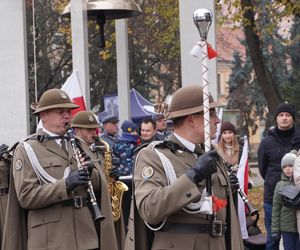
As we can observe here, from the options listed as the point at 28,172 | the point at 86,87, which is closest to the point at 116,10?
the point at 86,87

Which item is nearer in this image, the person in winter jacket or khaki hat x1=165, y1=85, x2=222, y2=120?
khaki hat x1=165, y1=85, x2=222, y2=120

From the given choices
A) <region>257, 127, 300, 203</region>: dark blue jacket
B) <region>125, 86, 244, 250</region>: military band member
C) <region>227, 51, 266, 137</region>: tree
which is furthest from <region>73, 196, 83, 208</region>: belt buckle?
<region>227, 51, 266, 137</region>: tree

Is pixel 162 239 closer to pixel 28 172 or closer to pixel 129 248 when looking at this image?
pixel 129 248

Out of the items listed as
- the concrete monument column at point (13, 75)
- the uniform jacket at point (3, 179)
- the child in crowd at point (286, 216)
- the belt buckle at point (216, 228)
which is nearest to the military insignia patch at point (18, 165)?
the uniform jacket at point (3, 179)

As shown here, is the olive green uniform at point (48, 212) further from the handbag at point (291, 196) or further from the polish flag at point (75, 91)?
the polish flag at point (75, 91)

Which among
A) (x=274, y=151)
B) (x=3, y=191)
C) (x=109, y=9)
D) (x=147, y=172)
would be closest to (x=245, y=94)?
(x=109, y=9)

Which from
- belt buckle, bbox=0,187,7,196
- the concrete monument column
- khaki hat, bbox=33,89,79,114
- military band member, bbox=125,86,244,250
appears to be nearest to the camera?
military band member, bbox=125,86,244,250

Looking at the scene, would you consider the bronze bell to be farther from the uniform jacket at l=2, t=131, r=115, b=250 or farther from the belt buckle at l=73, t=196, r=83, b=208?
the belt buckle at l=73, t=196, r=83, b=208

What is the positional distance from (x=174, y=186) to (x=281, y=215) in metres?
4.94

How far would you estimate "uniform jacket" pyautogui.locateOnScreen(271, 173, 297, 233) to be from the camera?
9.21 m

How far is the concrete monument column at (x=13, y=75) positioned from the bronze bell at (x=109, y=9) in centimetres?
122

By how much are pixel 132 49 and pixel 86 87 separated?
19977 mm

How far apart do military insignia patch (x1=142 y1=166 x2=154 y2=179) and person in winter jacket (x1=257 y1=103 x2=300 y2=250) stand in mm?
5039

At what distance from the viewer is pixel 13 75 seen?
1153 cm
